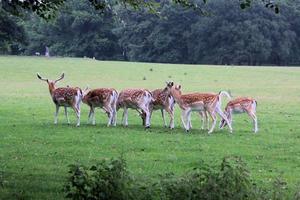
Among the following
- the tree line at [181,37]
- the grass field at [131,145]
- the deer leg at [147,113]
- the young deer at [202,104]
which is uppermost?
the tree line at [181,37]

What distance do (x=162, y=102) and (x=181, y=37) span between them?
69343 millimetres

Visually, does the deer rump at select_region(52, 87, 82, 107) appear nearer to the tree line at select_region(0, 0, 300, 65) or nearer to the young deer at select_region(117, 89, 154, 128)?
the young deer at select_region(117, 89, 154, 128)

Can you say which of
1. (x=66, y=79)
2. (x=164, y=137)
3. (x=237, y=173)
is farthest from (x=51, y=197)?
(x=66, y=79)

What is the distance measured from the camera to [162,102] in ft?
58.9

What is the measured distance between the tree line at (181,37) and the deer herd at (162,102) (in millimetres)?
58878

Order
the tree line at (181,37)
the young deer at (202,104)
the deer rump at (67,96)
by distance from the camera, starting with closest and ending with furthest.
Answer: the young deer at (202,104), the deer rump at (67,96), the tree line at (181,37)

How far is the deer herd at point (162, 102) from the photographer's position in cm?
1700

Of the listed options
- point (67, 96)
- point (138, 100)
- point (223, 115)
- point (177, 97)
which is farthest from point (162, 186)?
point (67, 96)

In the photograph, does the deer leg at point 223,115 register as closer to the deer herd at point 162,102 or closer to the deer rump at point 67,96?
the deer herd at point 162,102

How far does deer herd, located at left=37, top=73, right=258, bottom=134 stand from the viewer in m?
17.0

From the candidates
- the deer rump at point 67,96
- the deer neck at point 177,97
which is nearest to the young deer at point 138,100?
the deer neck at point 177,97

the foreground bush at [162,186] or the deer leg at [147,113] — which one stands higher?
the deer leg at [147,113]

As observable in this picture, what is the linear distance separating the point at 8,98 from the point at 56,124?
11.0m

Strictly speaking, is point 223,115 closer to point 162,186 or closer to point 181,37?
point 162,186
